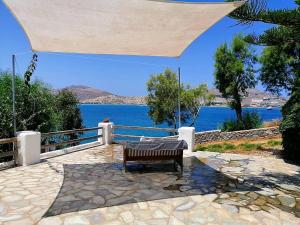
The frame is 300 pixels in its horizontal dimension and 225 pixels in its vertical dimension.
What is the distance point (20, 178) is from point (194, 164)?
4586 millimetres

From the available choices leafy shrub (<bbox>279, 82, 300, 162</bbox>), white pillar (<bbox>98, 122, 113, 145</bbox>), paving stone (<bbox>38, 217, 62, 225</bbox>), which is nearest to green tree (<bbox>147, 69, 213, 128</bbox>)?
white pillar (<bbox>98, 122, 113, 145</bbox>)

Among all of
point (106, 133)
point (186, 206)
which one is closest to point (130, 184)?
point (186, 206)

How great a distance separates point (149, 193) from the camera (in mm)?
5949

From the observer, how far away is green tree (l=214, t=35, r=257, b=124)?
23.2 m

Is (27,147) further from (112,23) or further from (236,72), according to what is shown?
(236,72)

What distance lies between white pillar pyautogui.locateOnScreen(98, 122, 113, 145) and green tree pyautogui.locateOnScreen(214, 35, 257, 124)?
13879 mm

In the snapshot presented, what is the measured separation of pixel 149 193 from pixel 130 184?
74cm

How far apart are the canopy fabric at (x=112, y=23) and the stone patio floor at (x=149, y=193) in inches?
126

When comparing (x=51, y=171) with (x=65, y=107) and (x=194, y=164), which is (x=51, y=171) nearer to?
(x=194, y=164)

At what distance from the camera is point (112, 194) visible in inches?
231

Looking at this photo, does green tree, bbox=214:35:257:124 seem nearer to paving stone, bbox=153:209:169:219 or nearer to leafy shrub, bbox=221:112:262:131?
leafy shrub, bbox=221:112:262:131

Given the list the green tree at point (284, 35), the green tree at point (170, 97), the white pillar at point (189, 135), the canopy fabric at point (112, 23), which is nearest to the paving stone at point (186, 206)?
the canopy fabric at point (112, 23)

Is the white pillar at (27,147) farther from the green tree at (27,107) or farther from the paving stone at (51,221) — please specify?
the green tree at (27,107)

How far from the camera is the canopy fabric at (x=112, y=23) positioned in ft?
16.8
